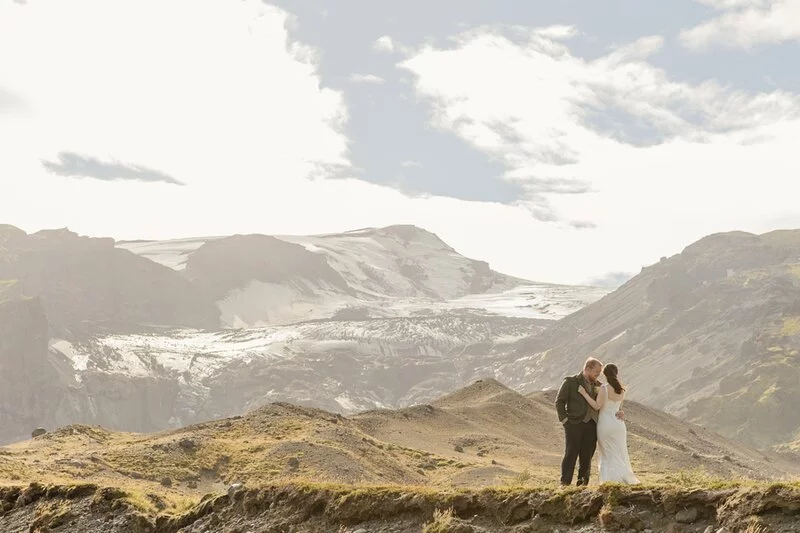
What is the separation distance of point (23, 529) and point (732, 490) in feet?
49.5

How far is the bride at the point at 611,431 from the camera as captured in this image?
1575cm

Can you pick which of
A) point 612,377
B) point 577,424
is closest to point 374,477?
point 577,424

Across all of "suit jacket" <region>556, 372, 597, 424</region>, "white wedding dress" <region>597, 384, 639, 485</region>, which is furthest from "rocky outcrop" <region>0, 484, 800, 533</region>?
"suit jacket" <region>556, 372, 597, 424</region>

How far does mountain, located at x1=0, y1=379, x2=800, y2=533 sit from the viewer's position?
12.9 meters

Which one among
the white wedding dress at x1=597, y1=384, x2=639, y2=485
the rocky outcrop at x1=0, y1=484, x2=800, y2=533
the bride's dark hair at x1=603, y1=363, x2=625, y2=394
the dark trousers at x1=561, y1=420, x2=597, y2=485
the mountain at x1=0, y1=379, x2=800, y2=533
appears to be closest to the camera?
the rocky outcrop at x1=0, y1=484, x2=800, y2=533

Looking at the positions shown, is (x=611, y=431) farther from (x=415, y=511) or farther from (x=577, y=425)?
(x=415, y=511)

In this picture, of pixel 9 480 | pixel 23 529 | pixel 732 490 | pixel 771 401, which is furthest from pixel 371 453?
pixel 771 401

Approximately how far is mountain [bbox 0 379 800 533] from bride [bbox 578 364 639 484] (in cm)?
83

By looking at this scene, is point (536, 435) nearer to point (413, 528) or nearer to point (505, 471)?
point (505, 471)

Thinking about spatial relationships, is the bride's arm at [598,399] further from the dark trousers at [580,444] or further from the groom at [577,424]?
the dark trousers at [580,444]

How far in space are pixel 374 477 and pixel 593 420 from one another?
24623 millimetres

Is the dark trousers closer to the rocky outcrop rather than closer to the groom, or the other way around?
the groom

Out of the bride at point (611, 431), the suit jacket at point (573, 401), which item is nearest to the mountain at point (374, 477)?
the bride at point (611, 431)

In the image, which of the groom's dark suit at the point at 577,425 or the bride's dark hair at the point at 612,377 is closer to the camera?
the bride's dark hair at the point at 612,377
